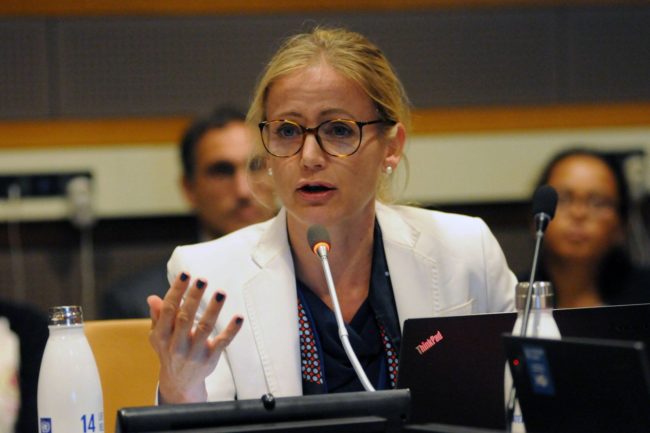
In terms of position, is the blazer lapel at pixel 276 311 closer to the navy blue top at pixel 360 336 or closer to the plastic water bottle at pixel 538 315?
the navy blue top at pixel 360 336

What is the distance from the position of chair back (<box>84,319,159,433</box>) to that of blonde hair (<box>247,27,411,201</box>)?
0.55 metres

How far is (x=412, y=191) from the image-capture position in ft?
13.3

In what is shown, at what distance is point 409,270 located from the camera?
2516 millimetres

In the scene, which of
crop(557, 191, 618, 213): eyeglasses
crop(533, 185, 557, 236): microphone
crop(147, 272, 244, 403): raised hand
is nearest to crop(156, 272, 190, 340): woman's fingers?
crop(147, 272, 244, 403): raised hand

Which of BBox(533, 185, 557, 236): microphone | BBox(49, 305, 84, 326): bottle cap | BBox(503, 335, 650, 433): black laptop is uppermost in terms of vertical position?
BBox(533, 185, 557, 236): microphone

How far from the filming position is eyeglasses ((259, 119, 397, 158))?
7.74 feet

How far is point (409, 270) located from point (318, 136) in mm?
409

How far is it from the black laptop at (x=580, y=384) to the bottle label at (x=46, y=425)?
0.76 metres

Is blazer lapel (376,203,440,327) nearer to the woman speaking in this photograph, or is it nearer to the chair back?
the woman speaking

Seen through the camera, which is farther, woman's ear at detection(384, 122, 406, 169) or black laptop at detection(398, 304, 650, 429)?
woman's ear at detection(384, 122, 406, 169)

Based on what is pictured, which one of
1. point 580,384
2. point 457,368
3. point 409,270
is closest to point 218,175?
point 409,270

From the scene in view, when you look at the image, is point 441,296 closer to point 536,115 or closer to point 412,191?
point 412,191

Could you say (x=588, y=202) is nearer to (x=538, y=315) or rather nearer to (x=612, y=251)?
(x=612, y=251)

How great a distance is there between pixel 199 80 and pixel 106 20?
0.40 meters
